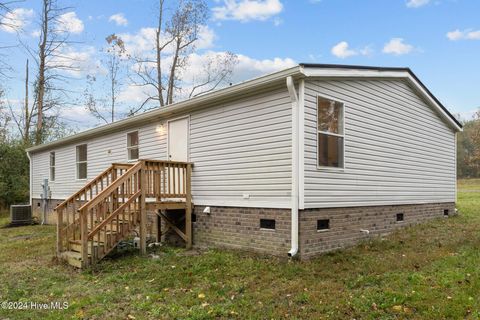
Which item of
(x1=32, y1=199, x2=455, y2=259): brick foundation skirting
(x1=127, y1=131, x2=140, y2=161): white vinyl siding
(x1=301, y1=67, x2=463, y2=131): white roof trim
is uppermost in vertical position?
(x1=301, y1=67, x2=463, y2=131): white roof trim

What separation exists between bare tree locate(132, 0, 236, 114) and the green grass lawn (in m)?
15.5

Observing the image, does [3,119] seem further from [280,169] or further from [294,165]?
[294,165]

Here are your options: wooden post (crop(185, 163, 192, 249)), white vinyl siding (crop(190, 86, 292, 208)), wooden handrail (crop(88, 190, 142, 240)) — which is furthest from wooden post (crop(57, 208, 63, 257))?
white vinyl siding (crop(190, 86, 292, 208))

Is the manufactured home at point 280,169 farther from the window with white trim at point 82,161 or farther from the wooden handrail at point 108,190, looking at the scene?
the window with white trim at point 82,161

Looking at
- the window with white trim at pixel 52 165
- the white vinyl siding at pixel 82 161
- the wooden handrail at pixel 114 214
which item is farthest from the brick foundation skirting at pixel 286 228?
the window with white trim at pixel 52 165

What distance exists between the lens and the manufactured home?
669 centimetres

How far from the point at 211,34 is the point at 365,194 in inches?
646

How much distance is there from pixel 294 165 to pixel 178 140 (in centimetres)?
367

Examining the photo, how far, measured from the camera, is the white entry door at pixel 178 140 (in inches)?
353

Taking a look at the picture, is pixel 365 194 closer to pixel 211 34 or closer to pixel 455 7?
pixel 455 7

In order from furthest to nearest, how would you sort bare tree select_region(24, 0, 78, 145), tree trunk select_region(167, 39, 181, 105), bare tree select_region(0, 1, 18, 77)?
tree trunk select_region(167, 39, 181, 105)
bare tree select_region(24, 0, 78, 145)
bare tree select_region(0, 1, 18, 77)

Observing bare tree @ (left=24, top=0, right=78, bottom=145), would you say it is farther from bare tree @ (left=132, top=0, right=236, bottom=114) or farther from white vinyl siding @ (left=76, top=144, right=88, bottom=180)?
white vinyl siding @ (left=76, top=144, right=88, bottom=180)

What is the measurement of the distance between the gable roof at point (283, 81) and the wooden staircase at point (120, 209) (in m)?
1.53

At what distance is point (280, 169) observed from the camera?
6.80 m
